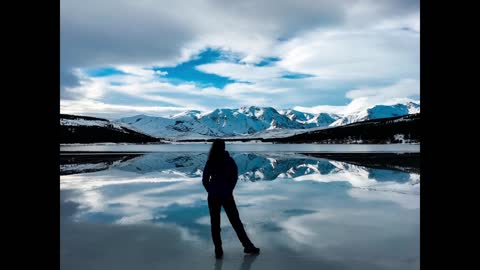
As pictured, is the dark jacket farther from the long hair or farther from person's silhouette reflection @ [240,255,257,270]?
person's silhouette reflection @ [240,255,257,270]

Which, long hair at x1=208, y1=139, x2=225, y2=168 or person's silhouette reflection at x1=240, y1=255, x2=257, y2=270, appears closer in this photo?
person's silhouette reflection at x1=240, y1=255, x2=257, y2=270

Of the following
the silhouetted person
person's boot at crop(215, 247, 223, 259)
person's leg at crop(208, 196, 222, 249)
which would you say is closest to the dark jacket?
the silhouetted person

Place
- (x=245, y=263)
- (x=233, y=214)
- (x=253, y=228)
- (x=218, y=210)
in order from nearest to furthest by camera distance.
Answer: (x=245, y=263) < (x=218, y=210) < (x=233, y=214) < (x=253, y=228)

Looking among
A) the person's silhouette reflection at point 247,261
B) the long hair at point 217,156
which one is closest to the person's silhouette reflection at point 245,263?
the person's silhouette reflection at point 247,261

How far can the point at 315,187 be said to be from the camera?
16.5 m

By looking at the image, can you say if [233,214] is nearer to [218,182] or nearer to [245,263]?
[218,182]

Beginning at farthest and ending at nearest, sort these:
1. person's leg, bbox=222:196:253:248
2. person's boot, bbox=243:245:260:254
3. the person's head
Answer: person's boot, bbox=243:245:260:254
person's leg, bbox=222:196:253:248
the person's head

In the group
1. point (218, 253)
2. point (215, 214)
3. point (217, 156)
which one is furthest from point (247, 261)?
point (217, 156)

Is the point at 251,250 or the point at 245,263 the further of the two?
the point at 251,250

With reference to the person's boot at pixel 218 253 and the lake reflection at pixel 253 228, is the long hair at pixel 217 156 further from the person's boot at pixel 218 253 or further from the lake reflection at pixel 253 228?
the lake reflection at pixel 253 228

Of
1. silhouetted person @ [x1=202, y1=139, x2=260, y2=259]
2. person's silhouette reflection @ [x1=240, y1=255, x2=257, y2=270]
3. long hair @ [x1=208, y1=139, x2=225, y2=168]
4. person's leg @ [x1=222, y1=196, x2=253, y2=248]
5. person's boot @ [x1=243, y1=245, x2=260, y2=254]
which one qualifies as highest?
long hair @ [x1=208, y1=139, x2=225, y2=168]
